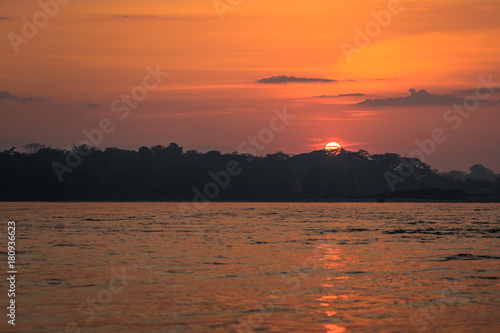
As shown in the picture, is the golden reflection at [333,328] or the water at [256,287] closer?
the golden reflection at [333,328]

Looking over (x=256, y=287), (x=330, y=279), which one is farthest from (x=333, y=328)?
(x=330, y=279)

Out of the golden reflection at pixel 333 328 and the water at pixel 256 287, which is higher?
the water at pixel 256 287

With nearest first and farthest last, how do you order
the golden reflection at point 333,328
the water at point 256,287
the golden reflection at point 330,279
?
the golden reflection at point 333,328
the golden reflection at point 330,279
the water at point 256,287

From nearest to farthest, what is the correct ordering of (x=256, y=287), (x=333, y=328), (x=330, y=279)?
(x=333, y=328)
(x=256, y=287)
(x=330, y=279)

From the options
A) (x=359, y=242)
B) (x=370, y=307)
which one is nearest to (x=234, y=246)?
(x=359, y=242)

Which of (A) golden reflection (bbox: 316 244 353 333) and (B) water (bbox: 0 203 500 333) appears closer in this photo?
(A) golden reflection (bbox: 316 244 353 333)

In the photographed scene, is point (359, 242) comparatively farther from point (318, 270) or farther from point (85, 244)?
point (85, 244)

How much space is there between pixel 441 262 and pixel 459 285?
829cm

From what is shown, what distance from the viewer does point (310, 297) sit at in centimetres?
2378

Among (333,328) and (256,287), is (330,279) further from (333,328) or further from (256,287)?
(333,328)

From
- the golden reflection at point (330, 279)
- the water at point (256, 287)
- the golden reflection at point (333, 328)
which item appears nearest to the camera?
the golden reflection at point (333, 328)

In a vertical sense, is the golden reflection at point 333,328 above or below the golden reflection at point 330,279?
below

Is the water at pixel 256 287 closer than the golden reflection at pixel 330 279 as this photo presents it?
No

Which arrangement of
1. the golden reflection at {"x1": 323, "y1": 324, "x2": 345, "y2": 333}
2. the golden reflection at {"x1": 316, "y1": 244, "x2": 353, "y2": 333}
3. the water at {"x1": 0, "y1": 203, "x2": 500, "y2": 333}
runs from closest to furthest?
the golden reflection at {"x1": 323, "y1": 324, "x2": 345, "y2": 333}, the golden reflection at {"x1": 316, "y1": 244, "x2": 353, "y2": 333}, the water at {"x1": 0, "y1": 203, "x2": 500, "y2": 333}
